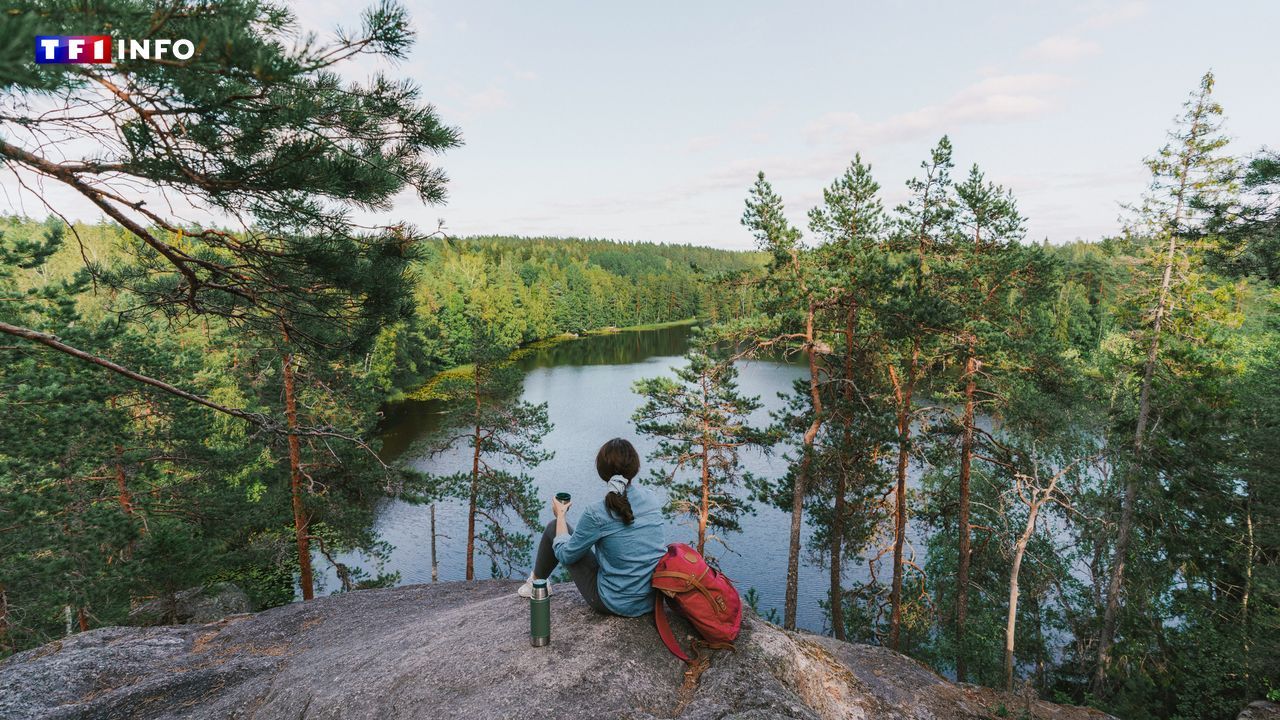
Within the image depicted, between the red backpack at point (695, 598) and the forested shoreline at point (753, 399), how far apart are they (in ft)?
8.29

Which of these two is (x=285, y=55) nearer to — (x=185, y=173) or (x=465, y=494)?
(x=185, y=173)

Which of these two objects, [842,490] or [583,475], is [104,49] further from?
[583,475]

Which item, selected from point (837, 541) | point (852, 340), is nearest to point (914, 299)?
point (852, 340)

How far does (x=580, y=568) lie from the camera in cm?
429

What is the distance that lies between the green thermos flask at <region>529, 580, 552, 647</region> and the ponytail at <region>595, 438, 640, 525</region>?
2.66ft

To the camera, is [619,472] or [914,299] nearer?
[619,472]

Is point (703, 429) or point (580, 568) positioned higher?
point (580, 568)

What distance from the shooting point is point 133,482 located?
1199 centimetres

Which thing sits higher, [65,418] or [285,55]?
[285,55]

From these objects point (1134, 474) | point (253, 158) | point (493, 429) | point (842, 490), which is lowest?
point (842, 490)

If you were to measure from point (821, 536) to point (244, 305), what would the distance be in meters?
12.4

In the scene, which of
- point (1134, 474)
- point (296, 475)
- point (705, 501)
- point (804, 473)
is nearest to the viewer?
point (296, 475)

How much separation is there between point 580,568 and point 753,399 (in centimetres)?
1033

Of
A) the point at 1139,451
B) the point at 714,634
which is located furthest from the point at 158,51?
the point at 1139,451
